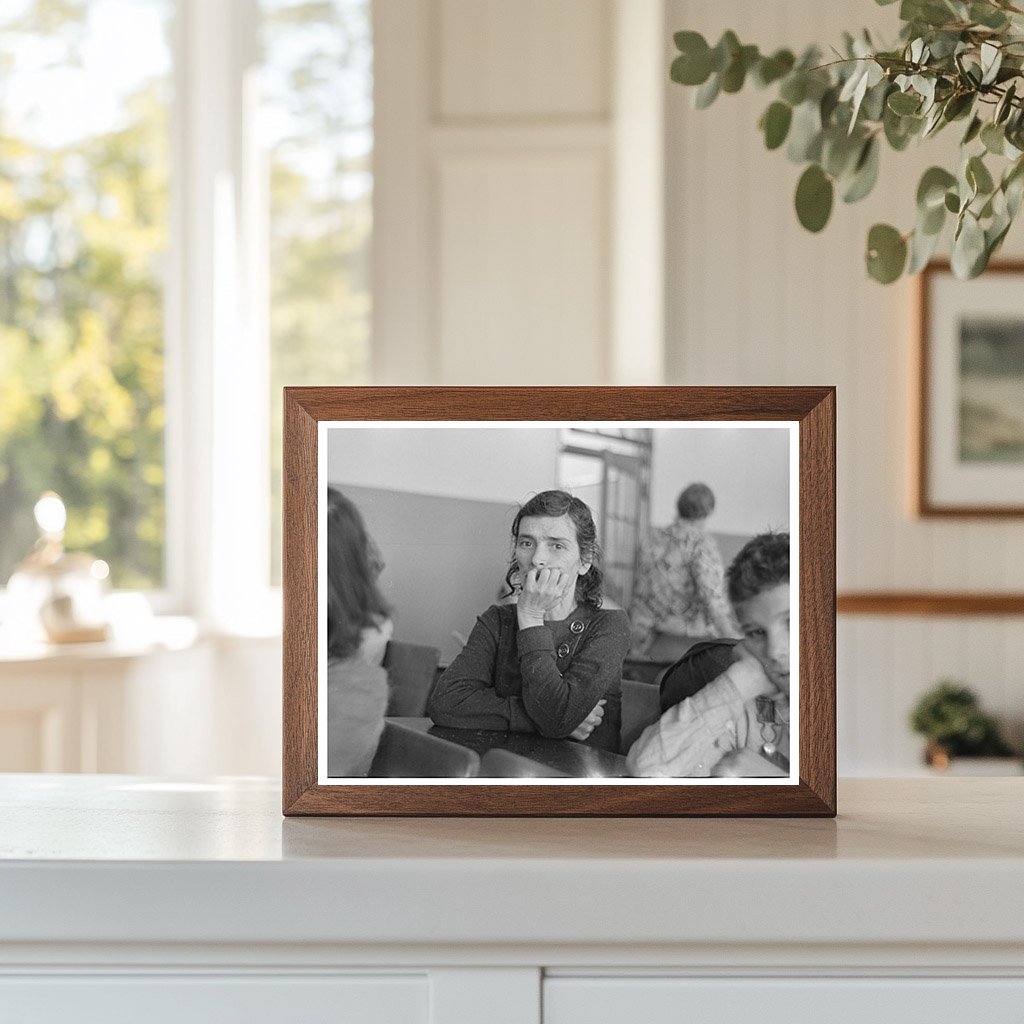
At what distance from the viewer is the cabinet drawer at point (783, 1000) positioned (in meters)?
0.43

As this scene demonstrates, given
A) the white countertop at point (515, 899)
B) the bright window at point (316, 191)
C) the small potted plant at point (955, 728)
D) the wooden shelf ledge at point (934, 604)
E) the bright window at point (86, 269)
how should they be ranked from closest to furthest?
the white countertop at point (515, 899) < the small potted plant at point (955, 728) < the wooden shelf ledge at point (934, 604) < the bright window at point (86, 269) < the bright window at point (316, 191)

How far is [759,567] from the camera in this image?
50 cm

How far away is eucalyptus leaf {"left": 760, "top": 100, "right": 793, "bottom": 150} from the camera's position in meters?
0.55

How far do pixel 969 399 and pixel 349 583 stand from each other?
7.74 feet

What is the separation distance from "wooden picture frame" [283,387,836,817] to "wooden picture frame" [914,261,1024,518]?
220cm

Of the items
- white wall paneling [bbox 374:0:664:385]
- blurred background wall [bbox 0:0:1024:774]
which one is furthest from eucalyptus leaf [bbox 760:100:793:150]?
white wall paneling [bbox 374:0:664:385]

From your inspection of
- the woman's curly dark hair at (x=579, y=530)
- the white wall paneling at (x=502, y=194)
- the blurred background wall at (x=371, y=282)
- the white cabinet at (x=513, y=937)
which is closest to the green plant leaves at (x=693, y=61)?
the woman's curly dark hair at (x=579, y=530)

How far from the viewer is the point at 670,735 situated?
1.61ft

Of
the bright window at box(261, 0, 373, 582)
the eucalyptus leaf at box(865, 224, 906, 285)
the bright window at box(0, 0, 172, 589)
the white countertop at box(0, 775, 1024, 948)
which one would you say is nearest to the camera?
the white countertop at box(0, 775, 1024, 948)

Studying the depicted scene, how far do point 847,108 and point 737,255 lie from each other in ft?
6.97

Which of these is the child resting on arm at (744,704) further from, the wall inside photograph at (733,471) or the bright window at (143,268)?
the bright window at (143,268)

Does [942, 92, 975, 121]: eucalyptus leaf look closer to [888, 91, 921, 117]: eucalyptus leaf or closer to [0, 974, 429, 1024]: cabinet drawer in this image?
[888, 91, 921, 117]: eucalyptus leaf

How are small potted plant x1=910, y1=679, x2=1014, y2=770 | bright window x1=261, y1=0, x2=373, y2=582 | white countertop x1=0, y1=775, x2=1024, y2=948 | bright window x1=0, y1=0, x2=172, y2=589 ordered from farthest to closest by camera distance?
bright window x1=261, y1=0, x2=373, y2=582, bright window x1=0, y1=0, x2=172, y2=589, small potted plant x1=910, y1=679, x2=1014, y2=770, white countertop x1=0, y1=775, x2=1024, y2=948

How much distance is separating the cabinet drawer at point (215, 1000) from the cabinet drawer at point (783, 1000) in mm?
76
